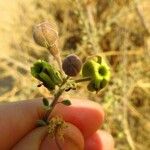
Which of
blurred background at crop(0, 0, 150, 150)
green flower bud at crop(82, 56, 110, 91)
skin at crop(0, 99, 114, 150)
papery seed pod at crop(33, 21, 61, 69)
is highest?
papery seed pod at crop(33, 21, 61, 69)

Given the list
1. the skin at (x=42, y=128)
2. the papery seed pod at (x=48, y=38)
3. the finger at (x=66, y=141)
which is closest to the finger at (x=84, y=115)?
the skin at (x=42, y=128)

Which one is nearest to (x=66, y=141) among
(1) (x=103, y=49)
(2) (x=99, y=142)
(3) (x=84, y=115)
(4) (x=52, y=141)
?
(4) (x=52, y=141)

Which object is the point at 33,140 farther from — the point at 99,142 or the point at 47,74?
the point at 99,142

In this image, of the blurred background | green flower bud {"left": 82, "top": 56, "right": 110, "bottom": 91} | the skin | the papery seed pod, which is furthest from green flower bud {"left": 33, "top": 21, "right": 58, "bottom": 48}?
the blurred background

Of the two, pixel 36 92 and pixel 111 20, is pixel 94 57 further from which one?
pixel 111 20

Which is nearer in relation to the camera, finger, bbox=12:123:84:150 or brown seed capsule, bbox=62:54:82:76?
brown seed capsule, bbox=62:54:82:76

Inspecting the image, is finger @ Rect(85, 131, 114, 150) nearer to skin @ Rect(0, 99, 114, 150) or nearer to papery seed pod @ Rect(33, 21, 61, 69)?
skin @ Rect(0, 99, 114, 150)
